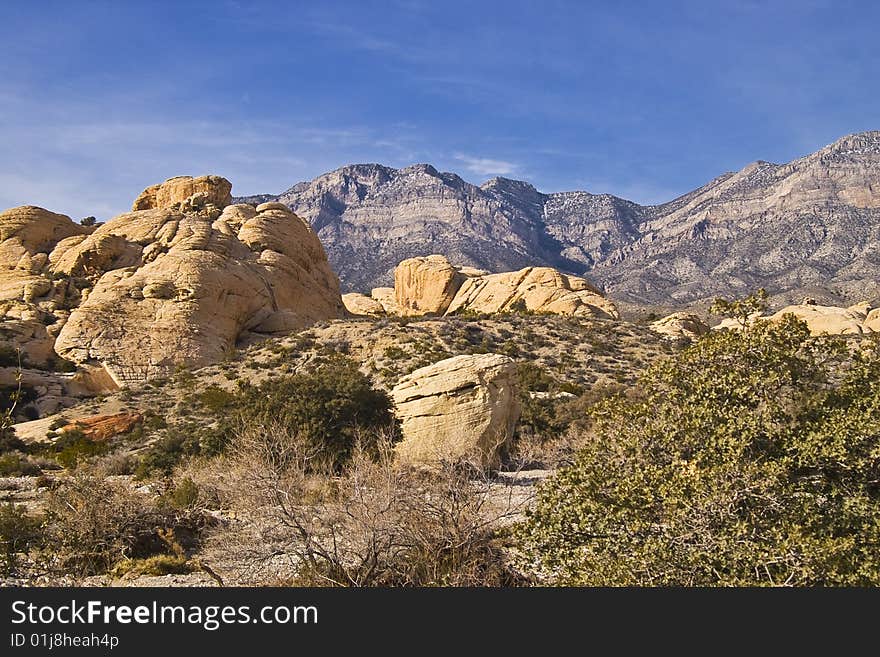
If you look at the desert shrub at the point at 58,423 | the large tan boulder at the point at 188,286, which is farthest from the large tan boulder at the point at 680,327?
the desert shrub at the point at 58,423

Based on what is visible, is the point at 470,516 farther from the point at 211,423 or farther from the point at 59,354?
the point at 59,354

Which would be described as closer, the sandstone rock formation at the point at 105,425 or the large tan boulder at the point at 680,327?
the sandstone rock formation at the point at 105,425

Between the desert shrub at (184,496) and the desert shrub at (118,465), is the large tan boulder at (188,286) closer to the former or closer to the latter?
the desert shrub at (118,465)

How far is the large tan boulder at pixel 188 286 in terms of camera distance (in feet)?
113

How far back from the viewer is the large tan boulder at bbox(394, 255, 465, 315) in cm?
5838

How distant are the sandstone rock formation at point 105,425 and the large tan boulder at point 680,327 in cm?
2882

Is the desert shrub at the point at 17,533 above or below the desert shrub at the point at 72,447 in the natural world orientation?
below

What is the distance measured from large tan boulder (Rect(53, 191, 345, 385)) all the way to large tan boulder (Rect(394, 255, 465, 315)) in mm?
9943

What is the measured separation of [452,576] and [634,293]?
12126cm

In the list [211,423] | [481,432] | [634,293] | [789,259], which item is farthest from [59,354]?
[789,259]

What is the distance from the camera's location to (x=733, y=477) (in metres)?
6.45

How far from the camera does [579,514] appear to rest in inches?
287

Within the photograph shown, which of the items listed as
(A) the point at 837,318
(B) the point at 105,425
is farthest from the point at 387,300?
(B) the point at 105,425

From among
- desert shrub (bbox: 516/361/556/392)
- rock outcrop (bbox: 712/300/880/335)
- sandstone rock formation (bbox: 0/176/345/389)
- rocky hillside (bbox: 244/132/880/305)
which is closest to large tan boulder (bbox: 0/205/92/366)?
sandstone rock formation (bbox: 0/176/345/389)
